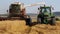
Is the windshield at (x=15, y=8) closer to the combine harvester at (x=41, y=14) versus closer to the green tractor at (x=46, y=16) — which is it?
the combine harvester at (x=41, y=14)

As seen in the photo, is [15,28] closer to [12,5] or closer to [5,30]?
[5,30]

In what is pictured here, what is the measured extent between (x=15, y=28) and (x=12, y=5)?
1188cm

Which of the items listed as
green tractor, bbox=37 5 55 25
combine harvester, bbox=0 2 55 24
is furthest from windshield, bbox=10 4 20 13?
green tractor, bbox=37 5 55 25

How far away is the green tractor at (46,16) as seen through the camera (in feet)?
85.0

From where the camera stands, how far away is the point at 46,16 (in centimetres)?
2589

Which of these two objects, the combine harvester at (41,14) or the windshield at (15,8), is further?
the windshield at (15,8)

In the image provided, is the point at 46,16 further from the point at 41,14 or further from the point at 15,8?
the point at 15,8

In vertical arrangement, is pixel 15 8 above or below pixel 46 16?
above

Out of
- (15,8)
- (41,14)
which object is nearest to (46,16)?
(41,14)

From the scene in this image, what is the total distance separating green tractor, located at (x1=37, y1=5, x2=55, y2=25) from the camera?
25.9 metres

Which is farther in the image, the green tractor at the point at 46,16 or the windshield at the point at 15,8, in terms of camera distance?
the windshield at the point at 15,8

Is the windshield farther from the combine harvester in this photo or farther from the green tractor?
the green tractor

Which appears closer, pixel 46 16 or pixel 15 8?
pixel 46 16

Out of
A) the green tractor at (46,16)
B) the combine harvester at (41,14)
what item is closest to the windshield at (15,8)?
the combine harvester at (41,14)
